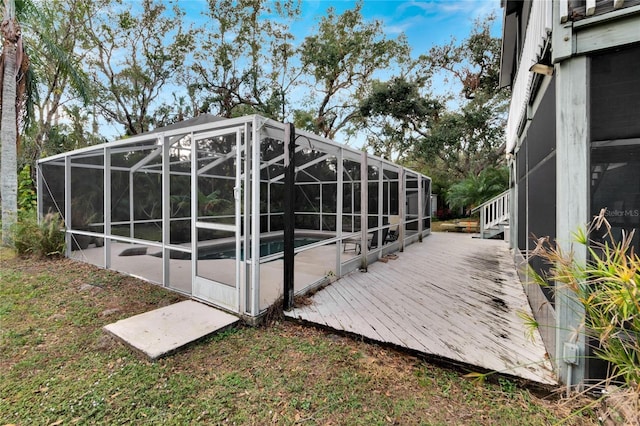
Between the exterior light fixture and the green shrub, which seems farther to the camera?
the green shrub

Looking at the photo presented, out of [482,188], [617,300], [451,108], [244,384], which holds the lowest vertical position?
[244,384]

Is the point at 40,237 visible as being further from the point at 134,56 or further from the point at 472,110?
the point at 472,110

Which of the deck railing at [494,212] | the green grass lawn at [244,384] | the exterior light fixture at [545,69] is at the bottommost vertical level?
the green grass lawn at [244,384]

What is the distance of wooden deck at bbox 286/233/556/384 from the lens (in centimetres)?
281

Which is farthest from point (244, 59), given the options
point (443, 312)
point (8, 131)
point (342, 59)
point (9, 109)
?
point (443, 312)

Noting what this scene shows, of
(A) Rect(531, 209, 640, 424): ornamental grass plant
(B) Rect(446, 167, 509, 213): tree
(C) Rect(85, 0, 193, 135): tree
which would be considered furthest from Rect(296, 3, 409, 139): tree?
(A) Rect(531, 209, 640, 424): ornamental grass plant

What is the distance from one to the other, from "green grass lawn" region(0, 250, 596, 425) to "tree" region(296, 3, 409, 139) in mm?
14518

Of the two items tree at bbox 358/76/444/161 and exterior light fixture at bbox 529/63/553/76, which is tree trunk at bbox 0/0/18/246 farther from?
tree at bbox 358/76/444/161

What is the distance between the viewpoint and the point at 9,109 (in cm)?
738

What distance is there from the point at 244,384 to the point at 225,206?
2.50m

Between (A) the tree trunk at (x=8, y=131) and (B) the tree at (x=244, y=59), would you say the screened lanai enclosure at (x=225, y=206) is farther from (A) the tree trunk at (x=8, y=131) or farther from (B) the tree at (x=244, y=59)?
(B) the tree at (x=244, y=59)

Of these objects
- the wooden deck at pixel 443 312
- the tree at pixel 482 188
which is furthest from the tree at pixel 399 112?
the wooden deck at pixel 443 312

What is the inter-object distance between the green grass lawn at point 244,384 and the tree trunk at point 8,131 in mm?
5689

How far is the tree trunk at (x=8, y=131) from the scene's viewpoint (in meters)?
7.23
